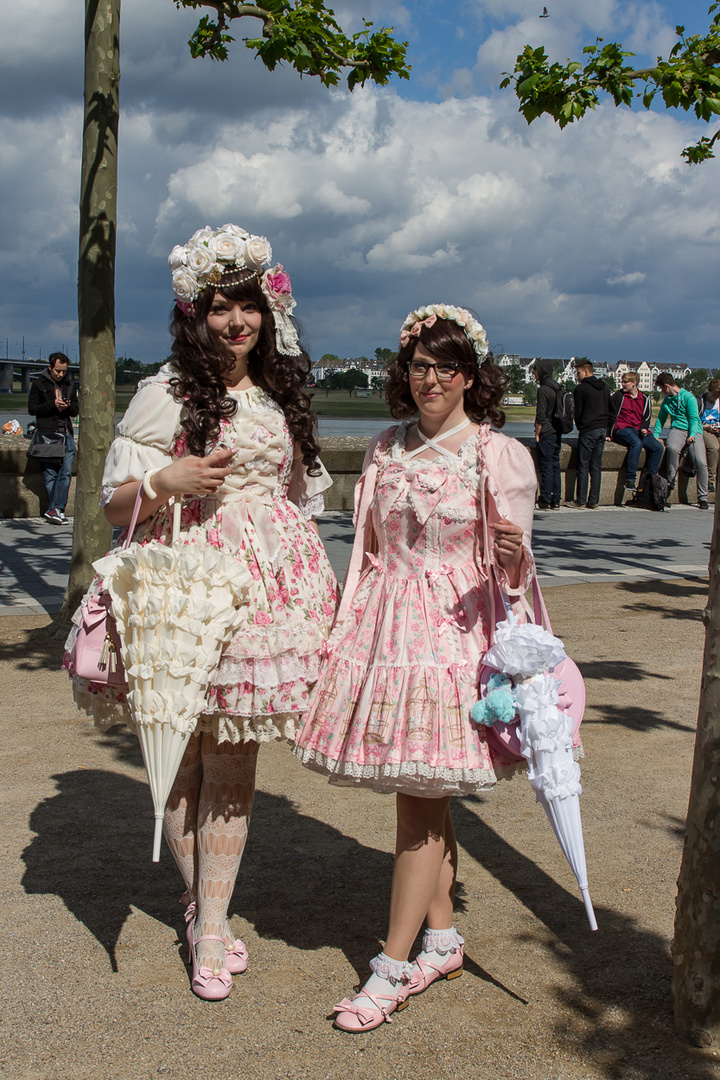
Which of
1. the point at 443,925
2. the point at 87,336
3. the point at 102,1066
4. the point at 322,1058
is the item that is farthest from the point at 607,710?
the point at 87,336

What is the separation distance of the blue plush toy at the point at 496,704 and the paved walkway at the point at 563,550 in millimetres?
5313

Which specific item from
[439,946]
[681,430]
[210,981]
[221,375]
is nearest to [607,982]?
[439,946]

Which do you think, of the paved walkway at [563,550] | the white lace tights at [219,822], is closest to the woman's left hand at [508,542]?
the white lace tights at [219,822]

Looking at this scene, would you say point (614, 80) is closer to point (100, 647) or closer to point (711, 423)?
point (100, 647)

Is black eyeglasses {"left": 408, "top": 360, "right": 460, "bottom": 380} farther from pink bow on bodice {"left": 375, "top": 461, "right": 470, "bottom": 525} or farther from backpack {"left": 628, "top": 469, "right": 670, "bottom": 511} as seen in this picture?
backpack {"left": 628, "top": 469, "right": 670, "bottom": 511}

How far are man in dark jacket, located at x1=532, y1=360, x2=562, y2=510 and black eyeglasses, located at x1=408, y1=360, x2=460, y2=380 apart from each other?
10.8m

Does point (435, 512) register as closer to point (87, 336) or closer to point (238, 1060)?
point (238, 1060)

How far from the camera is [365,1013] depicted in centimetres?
255

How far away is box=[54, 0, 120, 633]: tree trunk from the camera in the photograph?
6.31 meters

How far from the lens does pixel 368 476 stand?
285cm

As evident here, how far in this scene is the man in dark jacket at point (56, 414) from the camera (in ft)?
36.5

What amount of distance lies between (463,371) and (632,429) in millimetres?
12602

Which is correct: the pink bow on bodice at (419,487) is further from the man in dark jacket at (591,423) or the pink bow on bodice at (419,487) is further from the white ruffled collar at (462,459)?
the man in dark jacket at (591,423)

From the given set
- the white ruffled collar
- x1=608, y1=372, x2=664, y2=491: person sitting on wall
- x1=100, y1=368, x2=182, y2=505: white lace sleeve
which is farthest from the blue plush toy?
x1=608, y1=372, x2=664, y2=491: person sitting on wall
